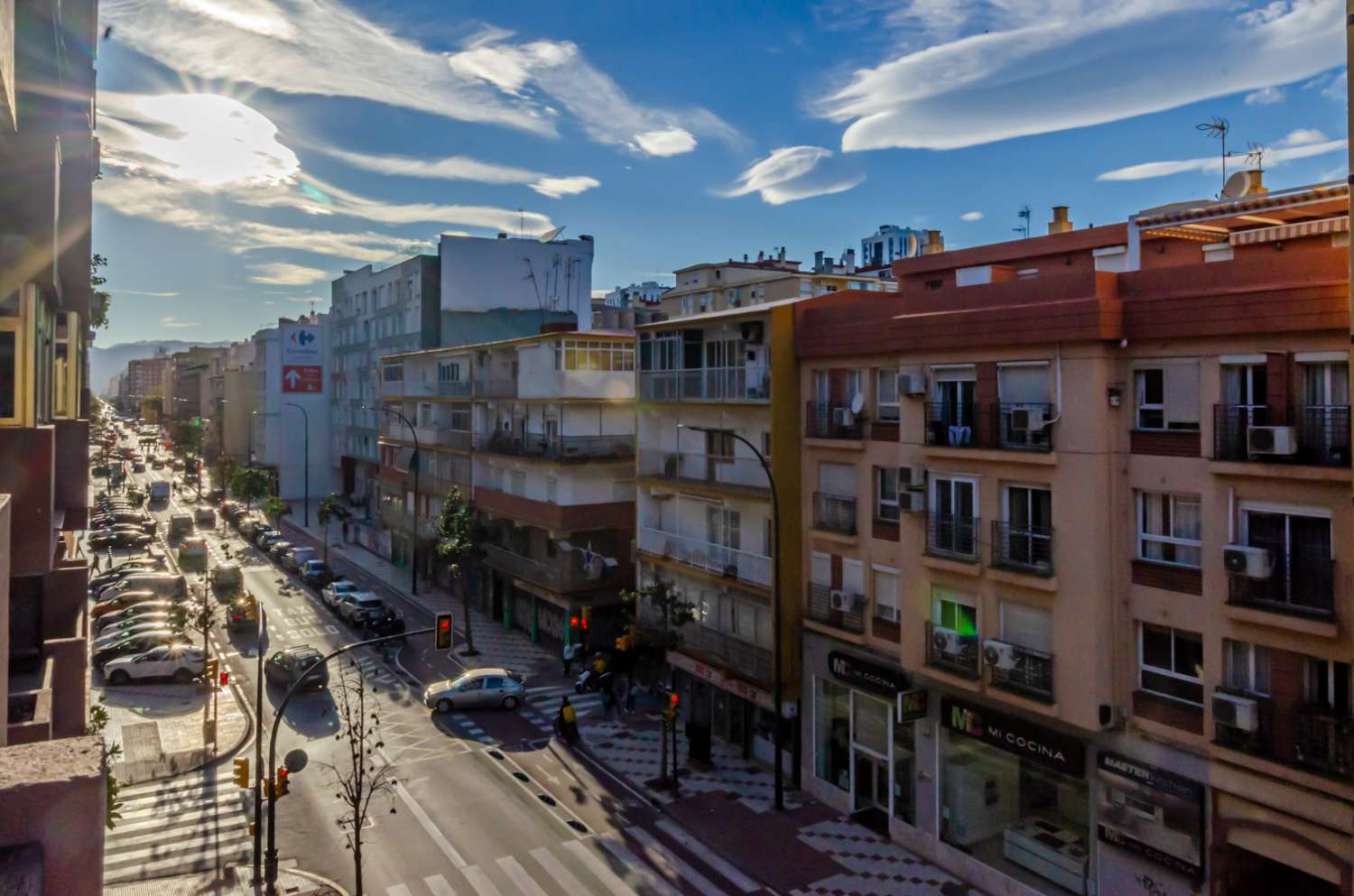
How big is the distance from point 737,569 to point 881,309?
867 cm

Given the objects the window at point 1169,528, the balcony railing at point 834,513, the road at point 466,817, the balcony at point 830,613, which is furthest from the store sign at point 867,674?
the window at point 1169,528

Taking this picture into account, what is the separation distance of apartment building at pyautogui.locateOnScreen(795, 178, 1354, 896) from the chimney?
31.1 ft

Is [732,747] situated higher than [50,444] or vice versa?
[50,444]

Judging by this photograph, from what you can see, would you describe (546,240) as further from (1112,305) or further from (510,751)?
(1112,305)

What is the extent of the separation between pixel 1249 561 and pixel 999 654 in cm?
505

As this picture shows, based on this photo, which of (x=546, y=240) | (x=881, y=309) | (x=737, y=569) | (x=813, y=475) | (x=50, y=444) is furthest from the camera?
(x=546, y=240)

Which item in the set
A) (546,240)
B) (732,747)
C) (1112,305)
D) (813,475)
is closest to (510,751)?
(732,747)

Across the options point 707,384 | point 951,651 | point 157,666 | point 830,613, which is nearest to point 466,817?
point 830,613

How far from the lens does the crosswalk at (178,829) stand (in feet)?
66.6

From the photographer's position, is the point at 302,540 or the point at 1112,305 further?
the point at 302,540

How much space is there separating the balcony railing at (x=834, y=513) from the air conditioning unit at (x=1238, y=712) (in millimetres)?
9231

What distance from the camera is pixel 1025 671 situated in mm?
18141

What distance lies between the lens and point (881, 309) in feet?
72.6

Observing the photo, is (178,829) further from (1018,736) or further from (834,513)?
(1018,736)
